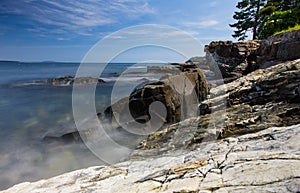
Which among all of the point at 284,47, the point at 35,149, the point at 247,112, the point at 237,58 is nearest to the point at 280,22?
the point at 237,58

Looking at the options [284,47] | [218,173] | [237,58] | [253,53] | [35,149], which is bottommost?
[35,149]

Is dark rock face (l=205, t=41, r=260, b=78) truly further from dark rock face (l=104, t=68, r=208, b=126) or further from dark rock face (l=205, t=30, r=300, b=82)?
dark rock face (l=104, t=68, r=208, b=126)

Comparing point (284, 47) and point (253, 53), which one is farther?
point (253, 53)

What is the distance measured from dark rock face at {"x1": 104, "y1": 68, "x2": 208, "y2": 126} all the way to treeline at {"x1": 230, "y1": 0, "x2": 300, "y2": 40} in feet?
37.4

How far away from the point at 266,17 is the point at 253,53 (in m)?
4.86

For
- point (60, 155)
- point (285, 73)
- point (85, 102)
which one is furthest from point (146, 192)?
point (85, 102)

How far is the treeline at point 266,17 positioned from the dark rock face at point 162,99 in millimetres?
11410

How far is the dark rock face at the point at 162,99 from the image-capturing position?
A: 9.83 meters

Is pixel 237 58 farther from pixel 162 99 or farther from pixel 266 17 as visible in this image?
pixel 162 99

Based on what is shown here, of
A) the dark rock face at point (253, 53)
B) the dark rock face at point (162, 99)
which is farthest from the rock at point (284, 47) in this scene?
the dark rock face at point (162, 99)

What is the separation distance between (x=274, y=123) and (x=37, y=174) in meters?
7.80

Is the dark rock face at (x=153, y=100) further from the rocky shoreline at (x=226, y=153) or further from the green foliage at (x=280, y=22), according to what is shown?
the green foliage at (x=280, y=22)

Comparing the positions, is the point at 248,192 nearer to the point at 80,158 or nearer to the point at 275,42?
the point at 80,158

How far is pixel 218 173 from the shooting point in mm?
2971
